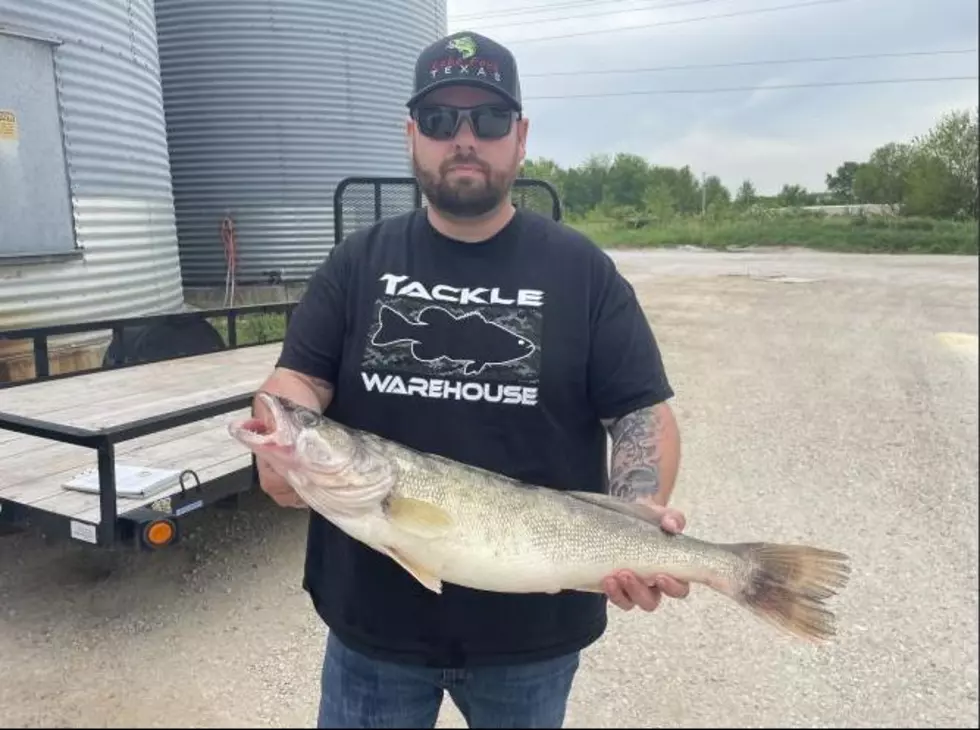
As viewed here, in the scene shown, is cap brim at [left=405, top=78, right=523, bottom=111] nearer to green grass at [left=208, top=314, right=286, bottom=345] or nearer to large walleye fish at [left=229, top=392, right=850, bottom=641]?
large walleye fish at [left=229, top=392, right=850, bottom=641]

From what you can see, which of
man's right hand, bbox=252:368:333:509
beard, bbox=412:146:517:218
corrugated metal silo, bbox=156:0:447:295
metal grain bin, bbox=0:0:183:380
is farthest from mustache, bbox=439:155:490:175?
corrugated metal silo, bbox=156:0:447:295

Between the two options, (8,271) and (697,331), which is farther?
(697,331)

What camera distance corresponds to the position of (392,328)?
6.55 feet

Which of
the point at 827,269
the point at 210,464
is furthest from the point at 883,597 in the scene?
the point at 827,269

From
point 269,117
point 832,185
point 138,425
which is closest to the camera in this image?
point 138,425

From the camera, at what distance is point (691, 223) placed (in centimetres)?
5184

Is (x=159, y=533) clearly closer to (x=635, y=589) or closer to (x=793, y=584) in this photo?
(x=635, y=589)

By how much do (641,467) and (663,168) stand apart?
8133 cm

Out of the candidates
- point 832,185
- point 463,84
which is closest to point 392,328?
point 463,84

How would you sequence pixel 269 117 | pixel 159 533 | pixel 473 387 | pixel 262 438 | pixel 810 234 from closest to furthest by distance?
pixel 262 438
pixel 473 387
pixel 159 533
pixel 269 117
pixel 810 234

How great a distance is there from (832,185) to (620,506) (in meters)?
52.0

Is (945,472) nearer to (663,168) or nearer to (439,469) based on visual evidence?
(439,469)

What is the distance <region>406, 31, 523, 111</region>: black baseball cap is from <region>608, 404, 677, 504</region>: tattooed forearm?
0.87 meters

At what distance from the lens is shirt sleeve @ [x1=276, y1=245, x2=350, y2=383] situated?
6.77 ft
